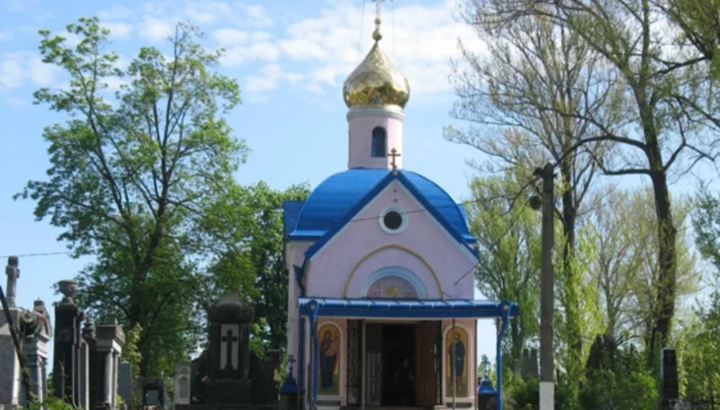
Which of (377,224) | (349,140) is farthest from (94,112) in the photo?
(377,224)

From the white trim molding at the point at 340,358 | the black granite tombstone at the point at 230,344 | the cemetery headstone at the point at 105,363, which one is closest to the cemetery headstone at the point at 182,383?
the black granite tombstone at the point at 230,344

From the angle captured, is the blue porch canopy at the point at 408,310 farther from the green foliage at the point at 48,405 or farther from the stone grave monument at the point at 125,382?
the green foliage at the point at 48,405

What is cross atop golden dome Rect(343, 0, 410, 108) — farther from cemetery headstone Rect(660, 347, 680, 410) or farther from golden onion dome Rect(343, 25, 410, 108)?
cemetery headstone Rect(660, 347, 680, 410)

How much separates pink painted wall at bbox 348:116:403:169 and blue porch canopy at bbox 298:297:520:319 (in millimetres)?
7616

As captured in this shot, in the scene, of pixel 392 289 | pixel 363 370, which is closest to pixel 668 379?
pixel 363 370

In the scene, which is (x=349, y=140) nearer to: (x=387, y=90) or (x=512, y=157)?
(x=387, y=90)

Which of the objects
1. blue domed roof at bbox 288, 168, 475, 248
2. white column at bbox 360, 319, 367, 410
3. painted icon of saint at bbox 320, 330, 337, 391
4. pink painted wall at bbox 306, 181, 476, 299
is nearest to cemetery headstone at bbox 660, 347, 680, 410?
white column at bbox 360, 319, 367, 410

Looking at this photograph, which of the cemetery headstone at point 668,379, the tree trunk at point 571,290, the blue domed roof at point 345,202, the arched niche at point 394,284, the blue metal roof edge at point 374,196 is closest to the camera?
the cemetery headstone at point 668,379

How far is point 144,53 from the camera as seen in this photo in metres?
33.9

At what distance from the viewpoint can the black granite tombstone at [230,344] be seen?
899 inches

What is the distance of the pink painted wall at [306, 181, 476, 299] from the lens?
86.2 feet

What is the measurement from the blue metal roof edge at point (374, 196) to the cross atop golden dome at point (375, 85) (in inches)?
205

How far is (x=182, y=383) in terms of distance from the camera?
23141mm

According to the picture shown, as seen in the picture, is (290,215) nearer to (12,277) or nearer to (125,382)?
(125,382)
